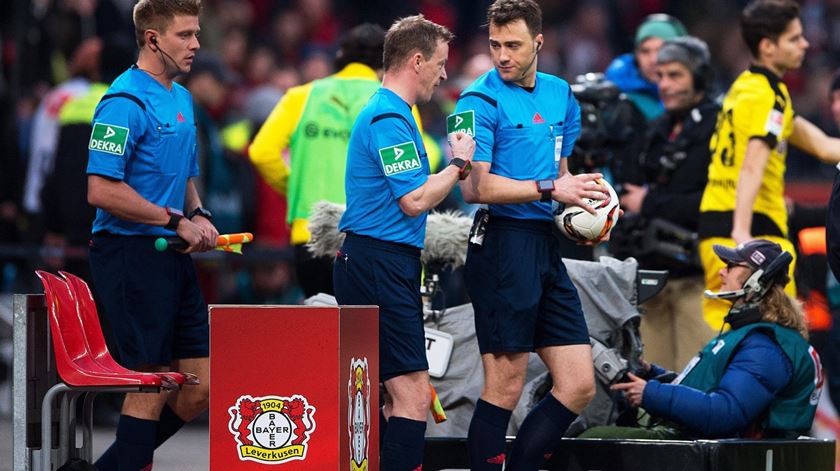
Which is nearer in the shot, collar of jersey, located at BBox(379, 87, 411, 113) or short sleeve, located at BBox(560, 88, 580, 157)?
collar of jersey, located at BBox(379, 87, 411, 113)

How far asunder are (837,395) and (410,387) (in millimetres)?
3961

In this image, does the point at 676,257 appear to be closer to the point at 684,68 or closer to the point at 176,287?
the point at 684,68

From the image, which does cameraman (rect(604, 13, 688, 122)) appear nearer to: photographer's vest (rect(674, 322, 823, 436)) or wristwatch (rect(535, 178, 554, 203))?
photographer's vest (rect(674, 322, 823, 436))

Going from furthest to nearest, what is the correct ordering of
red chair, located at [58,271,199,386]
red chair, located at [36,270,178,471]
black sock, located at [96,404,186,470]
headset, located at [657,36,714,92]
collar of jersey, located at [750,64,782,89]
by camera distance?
1. headset, located at [657,36,714,92]
2. collar of jersey, located at [750,64,782,89]
3. black sock, located at [96,404,186,470]
4. red chair, located at [58,271,199,386]
5. red chair, located at [36,270,178,471]

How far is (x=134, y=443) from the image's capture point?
259 inches

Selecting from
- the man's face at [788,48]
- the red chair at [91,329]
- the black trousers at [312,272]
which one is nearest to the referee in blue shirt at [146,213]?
the red chair at [91,329]

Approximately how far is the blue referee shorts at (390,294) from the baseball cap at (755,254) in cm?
163

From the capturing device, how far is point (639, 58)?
1043 cm

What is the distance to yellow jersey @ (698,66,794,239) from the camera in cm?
844

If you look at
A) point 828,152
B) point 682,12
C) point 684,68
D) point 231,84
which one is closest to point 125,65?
point 231,84

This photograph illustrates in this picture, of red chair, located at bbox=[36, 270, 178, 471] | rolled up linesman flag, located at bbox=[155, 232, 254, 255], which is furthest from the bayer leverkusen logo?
rolled up linesman flag, located at bbox=[155, 232, 254, 255]

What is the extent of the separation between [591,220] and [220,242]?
157cm

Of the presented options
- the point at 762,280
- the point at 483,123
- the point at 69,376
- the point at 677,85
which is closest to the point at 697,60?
the point at 677,85

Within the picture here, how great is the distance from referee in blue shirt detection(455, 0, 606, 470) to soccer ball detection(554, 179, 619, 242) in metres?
0.05
